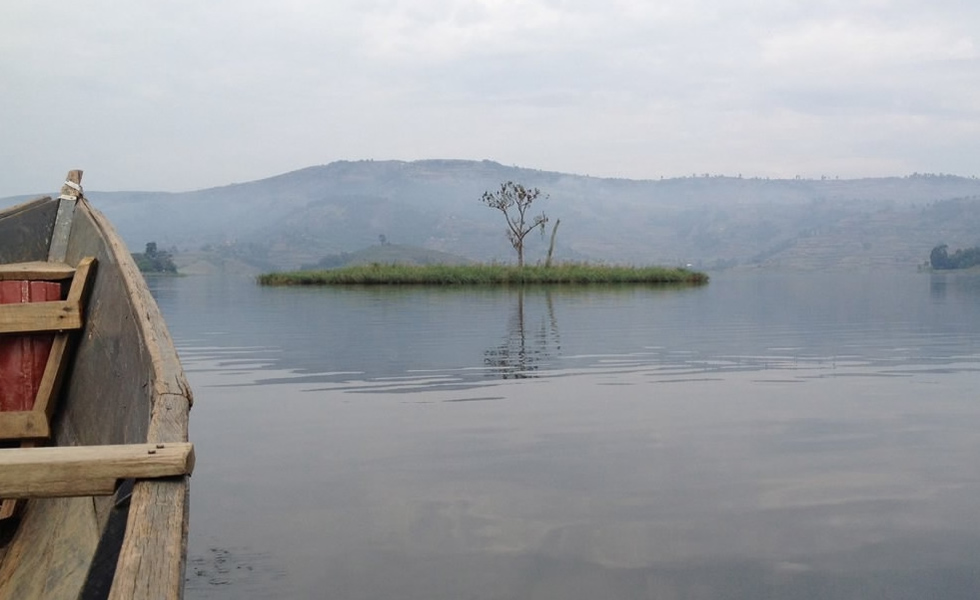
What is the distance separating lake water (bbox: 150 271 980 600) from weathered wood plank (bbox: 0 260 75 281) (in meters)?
1.86

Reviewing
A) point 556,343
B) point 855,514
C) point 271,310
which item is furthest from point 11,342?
point 271,310

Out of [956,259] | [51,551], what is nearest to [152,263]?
[956,259]

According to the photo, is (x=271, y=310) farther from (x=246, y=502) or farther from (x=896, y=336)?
(x=246, y=502)

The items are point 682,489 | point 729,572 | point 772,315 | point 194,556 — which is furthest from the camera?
point 772,315

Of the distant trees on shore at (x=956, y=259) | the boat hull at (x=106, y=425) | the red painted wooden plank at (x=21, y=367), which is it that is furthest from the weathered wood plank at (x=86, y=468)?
the distant trees on shore at (x=956, y=259)

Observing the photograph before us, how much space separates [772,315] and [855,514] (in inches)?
933

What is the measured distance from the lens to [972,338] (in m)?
19.7

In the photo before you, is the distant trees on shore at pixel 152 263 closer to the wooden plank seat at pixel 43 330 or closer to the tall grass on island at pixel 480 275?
the tall grass on island at pixel 480 275

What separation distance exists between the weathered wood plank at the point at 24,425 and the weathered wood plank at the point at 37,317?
519 millimetres

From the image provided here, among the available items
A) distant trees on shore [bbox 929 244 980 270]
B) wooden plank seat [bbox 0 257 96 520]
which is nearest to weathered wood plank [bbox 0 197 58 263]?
wooden plank seat [bbox 0 257 96 520]

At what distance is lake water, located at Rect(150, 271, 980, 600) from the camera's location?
17.4 feet

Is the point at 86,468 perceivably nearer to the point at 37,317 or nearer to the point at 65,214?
the point at 37,317

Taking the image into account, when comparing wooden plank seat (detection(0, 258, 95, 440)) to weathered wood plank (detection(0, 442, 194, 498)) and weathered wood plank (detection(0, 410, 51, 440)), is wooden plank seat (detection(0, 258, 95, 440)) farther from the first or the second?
weathered wood plank (detection(0, 442, 194, 498))

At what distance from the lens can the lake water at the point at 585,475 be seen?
208 inches
